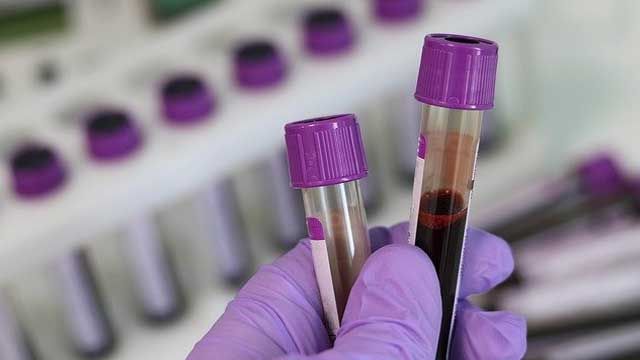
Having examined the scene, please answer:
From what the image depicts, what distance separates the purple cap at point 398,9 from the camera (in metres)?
0.76

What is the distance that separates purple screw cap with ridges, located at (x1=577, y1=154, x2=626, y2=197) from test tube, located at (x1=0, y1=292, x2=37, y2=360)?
1.98 feet

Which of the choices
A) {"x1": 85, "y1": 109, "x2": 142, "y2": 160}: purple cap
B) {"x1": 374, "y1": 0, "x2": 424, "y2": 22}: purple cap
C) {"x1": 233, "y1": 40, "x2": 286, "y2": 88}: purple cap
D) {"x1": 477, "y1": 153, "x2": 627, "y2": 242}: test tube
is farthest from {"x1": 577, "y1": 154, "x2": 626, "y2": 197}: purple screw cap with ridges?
{"x1": 85, "y1": 109, "x2": 142, "y2": 160}: purple cap

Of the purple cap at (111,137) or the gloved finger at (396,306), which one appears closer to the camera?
the gloved finger at (396,306)

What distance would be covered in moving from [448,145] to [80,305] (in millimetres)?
434

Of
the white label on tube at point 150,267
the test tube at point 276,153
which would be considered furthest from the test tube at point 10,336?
the test tube at point 276,153

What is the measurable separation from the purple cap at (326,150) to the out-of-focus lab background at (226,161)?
0.30m

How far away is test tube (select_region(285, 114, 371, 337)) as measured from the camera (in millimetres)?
352

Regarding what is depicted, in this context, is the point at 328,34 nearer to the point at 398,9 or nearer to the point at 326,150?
the point at 398,9

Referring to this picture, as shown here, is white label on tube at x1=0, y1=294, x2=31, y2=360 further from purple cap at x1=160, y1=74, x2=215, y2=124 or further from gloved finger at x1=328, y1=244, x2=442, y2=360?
gloved finger at x1=328, y1=244, x2=442, y2=360

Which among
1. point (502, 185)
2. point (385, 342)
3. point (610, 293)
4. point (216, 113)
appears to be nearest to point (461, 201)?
point (385, 342)

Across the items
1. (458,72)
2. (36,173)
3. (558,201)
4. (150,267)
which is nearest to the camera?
(458,72)

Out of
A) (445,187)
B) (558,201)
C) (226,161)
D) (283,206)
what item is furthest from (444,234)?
(558,201)

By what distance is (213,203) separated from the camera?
0.73m

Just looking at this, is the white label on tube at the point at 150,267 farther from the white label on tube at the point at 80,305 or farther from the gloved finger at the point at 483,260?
the gloved finger at the point at 483,260
